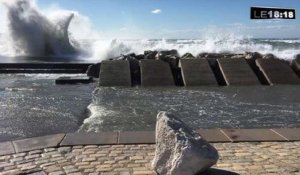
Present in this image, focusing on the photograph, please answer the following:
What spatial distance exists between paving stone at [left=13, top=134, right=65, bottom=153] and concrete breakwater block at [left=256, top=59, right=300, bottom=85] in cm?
784

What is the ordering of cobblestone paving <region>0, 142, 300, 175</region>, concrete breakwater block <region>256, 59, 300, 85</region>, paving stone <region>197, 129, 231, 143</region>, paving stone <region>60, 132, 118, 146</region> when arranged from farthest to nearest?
concrete breakwater block <region>256, 59, 300, 85</region>, paving stone <region>197, 129, 231, 143</region>, paving stone <region>60, 132, 118, 146</region>, cobblestone paving <region>0, 142, 300, 175</region>

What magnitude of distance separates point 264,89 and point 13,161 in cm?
778

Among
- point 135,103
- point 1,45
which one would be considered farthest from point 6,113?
point 1,45

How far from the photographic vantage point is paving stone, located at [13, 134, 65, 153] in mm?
5297

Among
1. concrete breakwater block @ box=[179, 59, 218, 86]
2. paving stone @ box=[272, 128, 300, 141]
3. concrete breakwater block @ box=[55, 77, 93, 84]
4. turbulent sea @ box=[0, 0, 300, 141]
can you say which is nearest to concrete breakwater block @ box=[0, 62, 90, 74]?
turbulent sea @ box=[0, 0, 300, 141]

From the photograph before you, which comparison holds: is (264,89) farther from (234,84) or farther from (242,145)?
(242,145)

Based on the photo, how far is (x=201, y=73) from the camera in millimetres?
12312

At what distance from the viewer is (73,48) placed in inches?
1324

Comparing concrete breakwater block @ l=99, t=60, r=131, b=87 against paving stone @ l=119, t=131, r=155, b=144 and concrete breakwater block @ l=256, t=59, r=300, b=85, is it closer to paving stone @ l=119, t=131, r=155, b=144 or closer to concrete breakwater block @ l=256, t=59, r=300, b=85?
concrete breakwater block @ l=256, t=59, r=300, b=85

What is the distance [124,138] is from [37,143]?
1096 millimetres

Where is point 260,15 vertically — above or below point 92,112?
above

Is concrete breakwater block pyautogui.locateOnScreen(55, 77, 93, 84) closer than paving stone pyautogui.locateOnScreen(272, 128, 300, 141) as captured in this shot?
No

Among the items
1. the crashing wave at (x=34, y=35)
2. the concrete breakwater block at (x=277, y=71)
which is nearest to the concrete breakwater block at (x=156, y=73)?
the concrete breakwater block at (x=277, y=71)

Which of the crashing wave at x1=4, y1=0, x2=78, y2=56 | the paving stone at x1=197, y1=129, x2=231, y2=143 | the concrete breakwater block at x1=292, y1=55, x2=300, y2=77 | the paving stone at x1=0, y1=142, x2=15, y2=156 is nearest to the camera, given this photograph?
the paving stone at x1=0, y1=142, x2=15, y2=156
